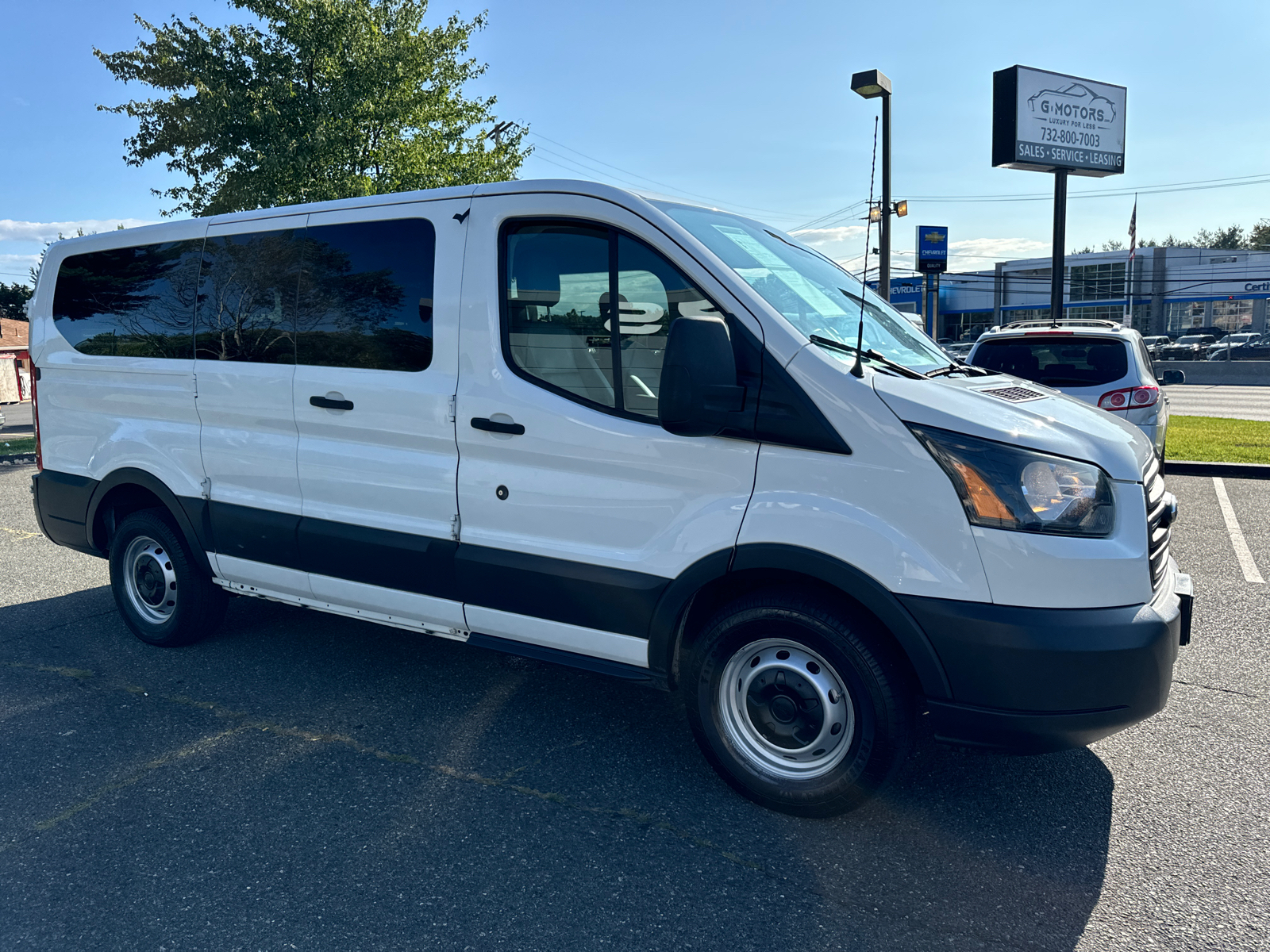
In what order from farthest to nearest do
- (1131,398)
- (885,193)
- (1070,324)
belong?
(885,193)
(1070,324)
(1131,398)

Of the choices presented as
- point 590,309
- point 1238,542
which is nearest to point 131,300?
point 590,309

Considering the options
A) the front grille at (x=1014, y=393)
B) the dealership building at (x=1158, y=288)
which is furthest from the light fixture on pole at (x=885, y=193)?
the dealership building at (x=1158, y=288)

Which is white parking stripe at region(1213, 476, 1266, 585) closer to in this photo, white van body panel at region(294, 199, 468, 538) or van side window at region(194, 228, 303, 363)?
white van body panel at region(294, 199, 468, 538)

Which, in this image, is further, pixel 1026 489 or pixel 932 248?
pixel 932 248

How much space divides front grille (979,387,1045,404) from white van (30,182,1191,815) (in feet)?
0.07

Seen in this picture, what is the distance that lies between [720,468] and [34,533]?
295 inches

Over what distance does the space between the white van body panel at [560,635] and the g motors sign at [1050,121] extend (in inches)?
945

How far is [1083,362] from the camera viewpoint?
8266 mm

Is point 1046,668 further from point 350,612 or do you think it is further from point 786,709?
point 350,612

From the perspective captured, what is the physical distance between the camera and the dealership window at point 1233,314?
63.6 m

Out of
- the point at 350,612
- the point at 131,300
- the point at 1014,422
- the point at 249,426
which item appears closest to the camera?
the point at 1014,422

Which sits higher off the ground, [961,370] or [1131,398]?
[961,370]

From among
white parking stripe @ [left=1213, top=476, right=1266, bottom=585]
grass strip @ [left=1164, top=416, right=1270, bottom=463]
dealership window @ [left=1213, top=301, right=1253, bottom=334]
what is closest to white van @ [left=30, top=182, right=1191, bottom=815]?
white parking stripe @ [left=1213, top=476, right=1266, bottom=585]

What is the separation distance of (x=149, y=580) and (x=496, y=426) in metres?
2.77
